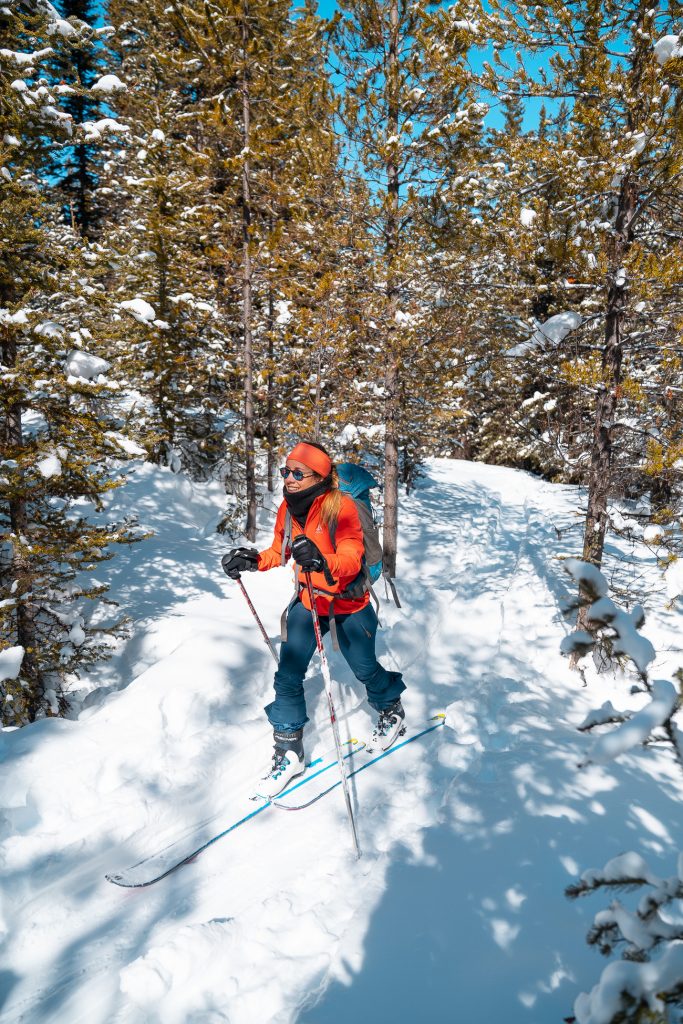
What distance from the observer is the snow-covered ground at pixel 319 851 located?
2.51 m

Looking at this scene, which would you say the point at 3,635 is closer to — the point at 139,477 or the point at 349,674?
the point at 349,674

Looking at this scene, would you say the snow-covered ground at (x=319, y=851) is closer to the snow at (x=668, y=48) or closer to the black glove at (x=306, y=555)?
the black glove at (x=306, y=555)

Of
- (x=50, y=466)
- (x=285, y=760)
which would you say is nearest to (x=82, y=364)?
(x=50, y=466)

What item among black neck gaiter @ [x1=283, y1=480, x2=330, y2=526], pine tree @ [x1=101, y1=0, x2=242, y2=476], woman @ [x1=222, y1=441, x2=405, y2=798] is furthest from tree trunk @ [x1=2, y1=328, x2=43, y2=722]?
pine tree @ [x1=101, y1=0, x2=242, y2=476]

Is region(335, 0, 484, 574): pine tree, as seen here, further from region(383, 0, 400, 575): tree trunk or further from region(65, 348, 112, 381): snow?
region(65, 348, 112, 381): snow

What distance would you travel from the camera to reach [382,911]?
2.87 metres

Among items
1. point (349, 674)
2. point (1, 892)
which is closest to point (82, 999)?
point (1, 892)

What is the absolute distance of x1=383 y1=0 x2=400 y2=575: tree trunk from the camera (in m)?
9.50

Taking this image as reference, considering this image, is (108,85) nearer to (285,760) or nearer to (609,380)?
(609,380)

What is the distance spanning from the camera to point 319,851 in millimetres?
3506

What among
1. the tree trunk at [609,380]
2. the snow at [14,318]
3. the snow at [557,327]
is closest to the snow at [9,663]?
the snow at [14,318]

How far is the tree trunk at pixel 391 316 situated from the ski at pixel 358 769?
6.36m

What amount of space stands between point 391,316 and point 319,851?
8.88 m

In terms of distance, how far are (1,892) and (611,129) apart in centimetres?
896
